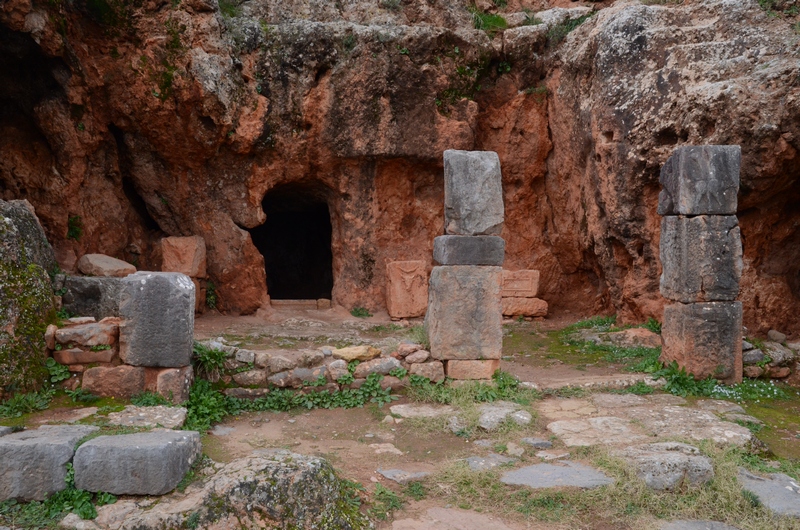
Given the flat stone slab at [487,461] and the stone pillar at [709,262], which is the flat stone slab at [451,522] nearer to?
the flat stone slab at [487,461]

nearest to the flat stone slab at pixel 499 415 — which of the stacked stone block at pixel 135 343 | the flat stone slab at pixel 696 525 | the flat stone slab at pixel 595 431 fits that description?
the flat stone slab at pixel 595 431

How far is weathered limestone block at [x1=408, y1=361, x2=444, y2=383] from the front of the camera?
761cm

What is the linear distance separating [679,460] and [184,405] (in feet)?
15.1

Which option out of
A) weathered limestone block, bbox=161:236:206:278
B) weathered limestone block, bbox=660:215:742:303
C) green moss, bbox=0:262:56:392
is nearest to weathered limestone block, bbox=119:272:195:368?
green moss, bbox=0:262:56:392

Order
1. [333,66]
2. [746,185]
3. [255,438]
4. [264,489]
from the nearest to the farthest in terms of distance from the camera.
Answer: [264,489]
[255,438]
[746,185]
[333,66]

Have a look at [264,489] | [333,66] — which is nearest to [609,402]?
[264,489]

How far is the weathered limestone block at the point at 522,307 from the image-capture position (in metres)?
14.1

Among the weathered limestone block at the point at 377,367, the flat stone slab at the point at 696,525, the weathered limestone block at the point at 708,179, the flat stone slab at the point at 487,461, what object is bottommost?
the flat stone slab at the point at 696,525

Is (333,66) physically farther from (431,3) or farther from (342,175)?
(431,3)

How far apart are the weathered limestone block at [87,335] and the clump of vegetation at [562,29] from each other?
11.0 m

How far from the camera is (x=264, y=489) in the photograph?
4.30 metres

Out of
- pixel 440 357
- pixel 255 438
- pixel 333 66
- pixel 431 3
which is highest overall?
pixel 431 3

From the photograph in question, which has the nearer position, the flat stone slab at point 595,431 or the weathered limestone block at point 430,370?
the flat stone slab at point 595,431

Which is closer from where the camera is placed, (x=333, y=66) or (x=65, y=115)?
(x=65, y=115)
